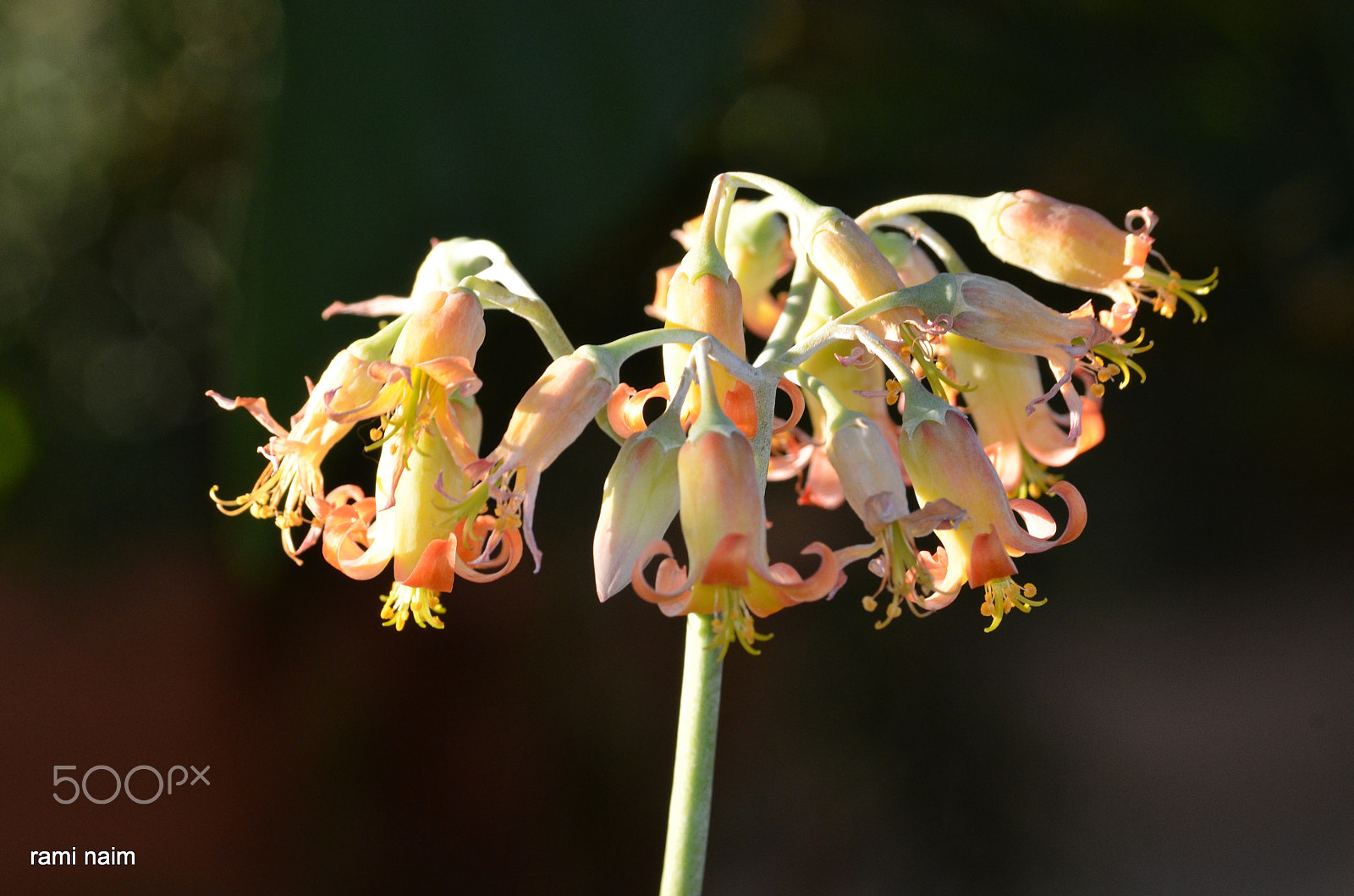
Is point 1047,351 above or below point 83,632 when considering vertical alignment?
below

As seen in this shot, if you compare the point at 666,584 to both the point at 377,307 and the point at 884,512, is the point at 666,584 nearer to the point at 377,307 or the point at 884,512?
the point at 884,512

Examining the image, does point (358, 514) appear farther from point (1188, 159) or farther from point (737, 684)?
point (1188, 159)

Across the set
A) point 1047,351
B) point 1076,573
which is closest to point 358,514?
point 1047,351

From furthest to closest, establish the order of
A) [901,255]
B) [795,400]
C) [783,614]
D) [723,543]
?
[783,614] → [901,255] → [795,400] → [723,543]

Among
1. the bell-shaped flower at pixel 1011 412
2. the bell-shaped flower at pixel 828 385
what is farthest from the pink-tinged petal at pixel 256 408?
the bell-shaped flower at pixel 1011 412

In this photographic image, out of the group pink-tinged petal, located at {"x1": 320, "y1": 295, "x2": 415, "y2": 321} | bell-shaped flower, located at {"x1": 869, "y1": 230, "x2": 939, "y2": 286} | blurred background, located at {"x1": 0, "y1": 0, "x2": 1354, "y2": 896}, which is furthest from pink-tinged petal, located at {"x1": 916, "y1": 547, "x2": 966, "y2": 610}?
blurred background, located at {"x1": 0, "y1": 0, "x2": 1354, "y2": 896}

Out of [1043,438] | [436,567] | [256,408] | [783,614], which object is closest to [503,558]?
[436,567]

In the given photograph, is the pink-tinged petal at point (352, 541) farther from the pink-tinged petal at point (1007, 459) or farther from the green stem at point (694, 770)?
the pink-tinged petal at point (1007, 459)
